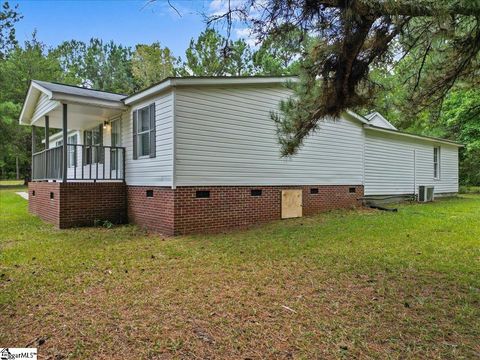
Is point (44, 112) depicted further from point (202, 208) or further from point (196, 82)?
point (202, 208)

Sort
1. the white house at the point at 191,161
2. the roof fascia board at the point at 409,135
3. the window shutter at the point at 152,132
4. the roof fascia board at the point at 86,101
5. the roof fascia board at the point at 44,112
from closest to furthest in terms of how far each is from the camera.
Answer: the white house at the point at 191,161
the roof fascia board at the point at 86,101
the window shutter at the point at 152,132
the roof fascia board at the point at 44,112
the roof fascia board at the point at 409,135

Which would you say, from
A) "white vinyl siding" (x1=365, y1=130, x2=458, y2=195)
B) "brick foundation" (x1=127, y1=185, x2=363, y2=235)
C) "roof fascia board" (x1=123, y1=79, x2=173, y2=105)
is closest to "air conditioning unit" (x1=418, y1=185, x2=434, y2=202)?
"white vinyl siding" (x1=365, y1=130, x2=458, y2=195)

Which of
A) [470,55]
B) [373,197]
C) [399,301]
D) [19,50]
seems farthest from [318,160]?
[19,50]

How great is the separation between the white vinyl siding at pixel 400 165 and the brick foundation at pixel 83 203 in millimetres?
9149

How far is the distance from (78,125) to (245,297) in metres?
11.1

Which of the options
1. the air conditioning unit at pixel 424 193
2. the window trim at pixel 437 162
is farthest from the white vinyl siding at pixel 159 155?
the window trim at pixel 437 162

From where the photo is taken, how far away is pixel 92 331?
3172 mm

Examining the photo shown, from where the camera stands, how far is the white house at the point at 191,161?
8.26m

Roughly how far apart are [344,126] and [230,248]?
24.8ft

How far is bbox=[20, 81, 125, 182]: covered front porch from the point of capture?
9.09m

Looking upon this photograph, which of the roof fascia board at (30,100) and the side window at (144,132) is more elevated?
the roof fascia board at (30,100)

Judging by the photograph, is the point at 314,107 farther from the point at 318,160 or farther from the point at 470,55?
the point at 318,160

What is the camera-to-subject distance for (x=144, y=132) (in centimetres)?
930

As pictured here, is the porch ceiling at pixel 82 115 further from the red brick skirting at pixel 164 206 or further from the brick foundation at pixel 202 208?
the brick foundation at pixel 202 208
